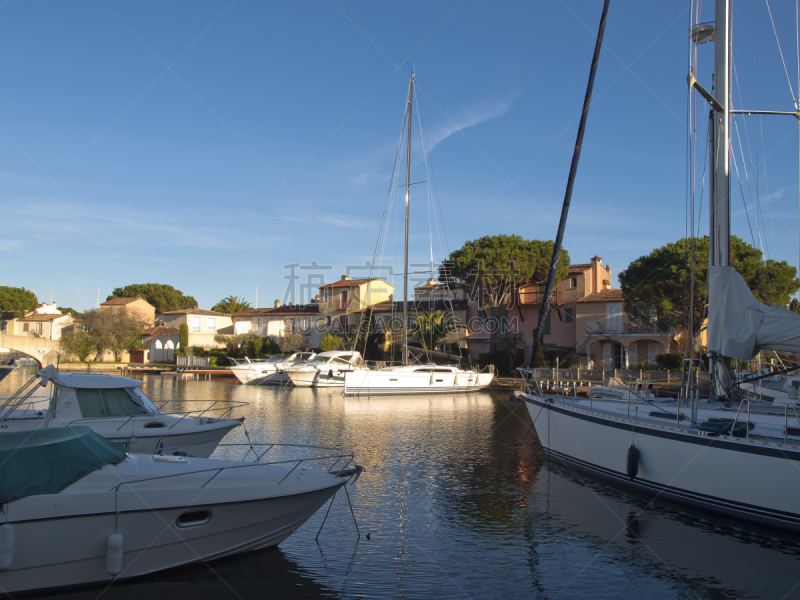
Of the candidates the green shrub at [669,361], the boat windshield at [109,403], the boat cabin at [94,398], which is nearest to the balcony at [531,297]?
the green shrub at [669,361]

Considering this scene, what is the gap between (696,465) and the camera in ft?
33.4

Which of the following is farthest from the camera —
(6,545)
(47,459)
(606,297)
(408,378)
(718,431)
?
(606,297)

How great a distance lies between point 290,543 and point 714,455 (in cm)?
710

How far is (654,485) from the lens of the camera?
11273mm

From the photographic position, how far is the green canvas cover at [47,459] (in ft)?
21.7

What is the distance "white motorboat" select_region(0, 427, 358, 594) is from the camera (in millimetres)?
6535

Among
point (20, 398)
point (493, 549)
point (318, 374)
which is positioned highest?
point (20, 398)

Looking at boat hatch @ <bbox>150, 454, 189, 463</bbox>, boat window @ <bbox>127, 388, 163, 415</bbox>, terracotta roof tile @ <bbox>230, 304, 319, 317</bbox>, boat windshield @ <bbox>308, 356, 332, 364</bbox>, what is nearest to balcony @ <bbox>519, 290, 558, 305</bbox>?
boat windshield @ <bbox>308, 356, 332, 364</bbox>

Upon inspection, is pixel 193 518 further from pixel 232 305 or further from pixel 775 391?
pixel 232 305

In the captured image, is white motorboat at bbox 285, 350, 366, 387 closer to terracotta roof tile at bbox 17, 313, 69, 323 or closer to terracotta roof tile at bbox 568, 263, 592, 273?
terracotta roof tile at bbox 568, 263, 592, 273

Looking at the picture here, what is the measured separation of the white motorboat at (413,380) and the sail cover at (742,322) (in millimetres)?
23296

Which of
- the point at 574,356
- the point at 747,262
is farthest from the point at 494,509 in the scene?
the point at 574,356

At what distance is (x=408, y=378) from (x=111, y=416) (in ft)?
73.4

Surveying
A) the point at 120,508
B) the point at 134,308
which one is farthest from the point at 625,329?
the point at 134,308
